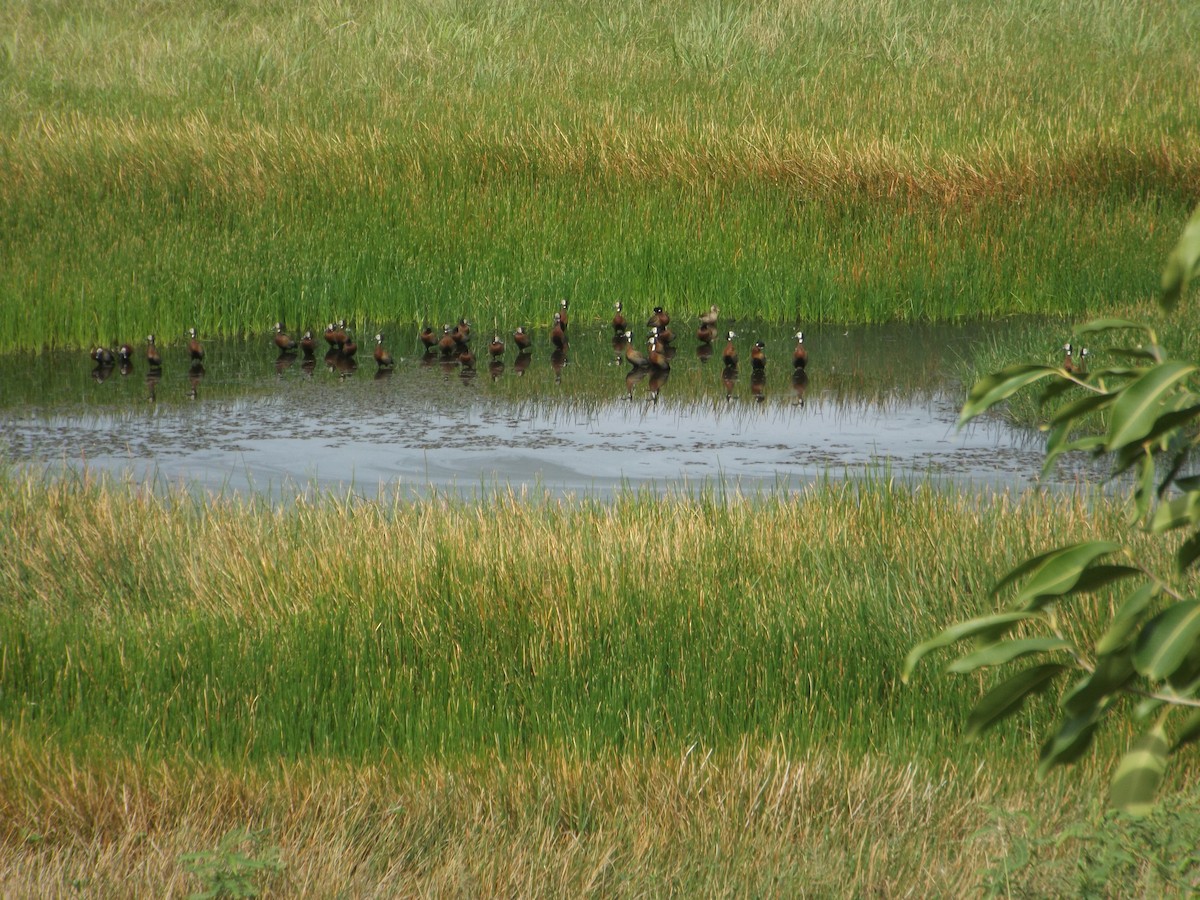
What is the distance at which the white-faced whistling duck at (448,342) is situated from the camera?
38.0ft

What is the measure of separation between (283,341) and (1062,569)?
34.7 feet

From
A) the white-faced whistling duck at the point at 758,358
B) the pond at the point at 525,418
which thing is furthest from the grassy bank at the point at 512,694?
the white-faced whistling duck at the point at 758,358

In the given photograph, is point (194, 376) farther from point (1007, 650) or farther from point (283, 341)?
point (1007, 650)

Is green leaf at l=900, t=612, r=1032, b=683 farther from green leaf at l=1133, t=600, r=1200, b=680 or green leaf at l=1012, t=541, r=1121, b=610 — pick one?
green leaf at l=1133, t=600, r=1200, b=680

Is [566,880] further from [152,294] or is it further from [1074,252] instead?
[1074,252]

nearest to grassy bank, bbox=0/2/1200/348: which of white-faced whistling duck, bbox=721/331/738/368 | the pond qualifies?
the pond

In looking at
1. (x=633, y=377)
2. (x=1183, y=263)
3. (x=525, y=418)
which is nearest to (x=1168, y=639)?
(x=1183, y=263)

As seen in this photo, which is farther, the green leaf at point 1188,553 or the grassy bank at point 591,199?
the grassy bank at point 591,199

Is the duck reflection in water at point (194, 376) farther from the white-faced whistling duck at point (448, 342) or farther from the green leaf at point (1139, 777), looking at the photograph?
the green leaf at point (1139, 777)

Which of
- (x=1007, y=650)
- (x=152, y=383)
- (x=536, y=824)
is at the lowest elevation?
(x=536, y=824)

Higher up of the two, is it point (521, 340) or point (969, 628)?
point (969, 628)

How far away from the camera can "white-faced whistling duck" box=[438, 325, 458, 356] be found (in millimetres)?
11570

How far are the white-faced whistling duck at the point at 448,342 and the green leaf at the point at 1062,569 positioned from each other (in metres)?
9.97

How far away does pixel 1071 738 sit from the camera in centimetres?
179
